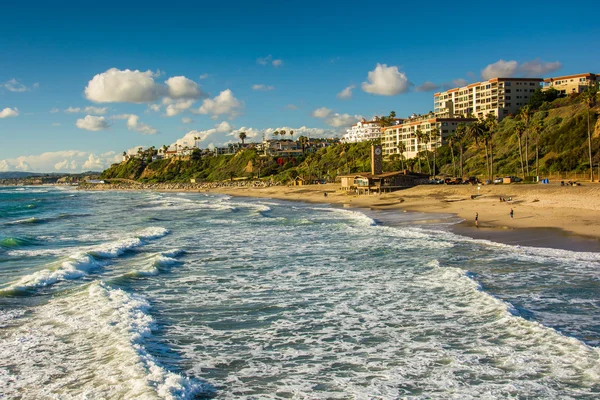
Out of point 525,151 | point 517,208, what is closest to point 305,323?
point 517,208

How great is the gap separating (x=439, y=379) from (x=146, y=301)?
35.3ft

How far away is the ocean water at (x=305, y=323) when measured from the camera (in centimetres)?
1052

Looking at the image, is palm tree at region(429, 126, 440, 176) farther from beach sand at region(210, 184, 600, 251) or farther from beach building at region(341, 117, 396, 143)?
beach building at region(341, 117, 396, 143)

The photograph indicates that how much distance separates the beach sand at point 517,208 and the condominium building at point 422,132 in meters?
39.7

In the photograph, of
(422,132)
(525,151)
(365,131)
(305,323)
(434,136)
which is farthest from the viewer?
(365,131)

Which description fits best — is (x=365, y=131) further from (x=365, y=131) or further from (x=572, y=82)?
(x=572, y=82)

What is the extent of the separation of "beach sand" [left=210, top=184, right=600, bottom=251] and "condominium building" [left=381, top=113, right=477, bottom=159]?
39.7 m

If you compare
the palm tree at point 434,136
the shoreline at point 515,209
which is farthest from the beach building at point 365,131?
the shoreline at point 515,209

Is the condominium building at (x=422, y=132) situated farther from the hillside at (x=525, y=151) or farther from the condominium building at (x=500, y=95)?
the condominium building at (x=500, y=95)

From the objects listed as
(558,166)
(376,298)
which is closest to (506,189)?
(558,166)

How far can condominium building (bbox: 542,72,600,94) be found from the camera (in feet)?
359

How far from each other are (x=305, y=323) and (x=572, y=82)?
121 m

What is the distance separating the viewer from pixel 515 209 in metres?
41.4

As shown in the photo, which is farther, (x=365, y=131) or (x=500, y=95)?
(x=365, y=131)
